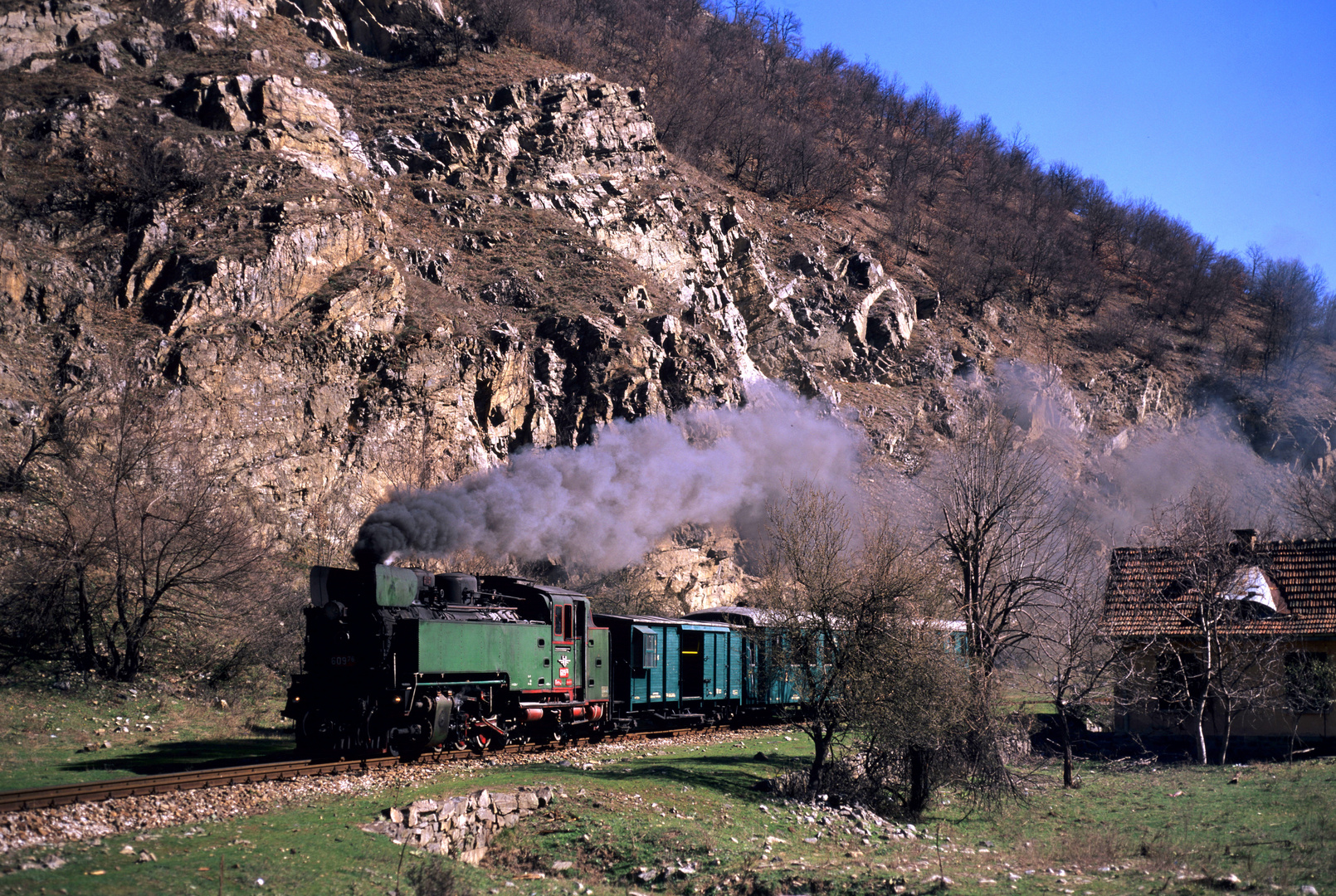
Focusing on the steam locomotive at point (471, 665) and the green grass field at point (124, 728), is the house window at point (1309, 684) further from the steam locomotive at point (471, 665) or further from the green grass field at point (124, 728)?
the green grass field at point (124, 728)

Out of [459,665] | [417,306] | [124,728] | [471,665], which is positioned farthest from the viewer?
[417,306]

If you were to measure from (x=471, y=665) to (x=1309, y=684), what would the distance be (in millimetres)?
24005

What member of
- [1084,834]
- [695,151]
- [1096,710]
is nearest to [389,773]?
[1084,834]

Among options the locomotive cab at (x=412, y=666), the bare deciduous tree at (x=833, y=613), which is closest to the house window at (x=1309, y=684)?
the bare deciduous tree at (x=833, y=613)

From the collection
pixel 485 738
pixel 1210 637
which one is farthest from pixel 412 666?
pixel 1210 637

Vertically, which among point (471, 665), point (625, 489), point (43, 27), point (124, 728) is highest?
point (43, 27)

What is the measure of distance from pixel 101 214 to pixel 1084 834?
A: 4501 cm

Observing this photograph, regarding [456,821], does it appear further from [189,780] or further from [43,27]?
[43,27]

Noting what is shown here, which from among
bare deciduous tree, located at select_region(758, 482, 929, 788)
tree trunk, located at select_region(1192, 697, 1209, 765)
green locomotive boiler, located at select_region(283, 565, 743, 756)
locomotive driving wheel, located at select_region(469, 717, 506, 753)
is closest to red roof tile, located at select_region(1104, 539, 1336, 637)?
tree trunk, located at select_region(1192, 697, 1209, 765)

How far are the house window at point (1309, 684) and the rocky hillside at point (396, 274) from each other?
25.7 meters

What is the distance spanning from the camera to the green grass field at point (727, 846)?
11.0 metres

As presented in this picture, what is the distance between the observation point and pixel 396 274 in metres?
43.5

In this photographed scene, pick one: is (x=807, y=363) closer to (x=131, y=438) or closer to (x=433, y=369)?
(x=433, y=369)

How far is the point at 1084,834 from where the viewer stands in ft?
56.5
